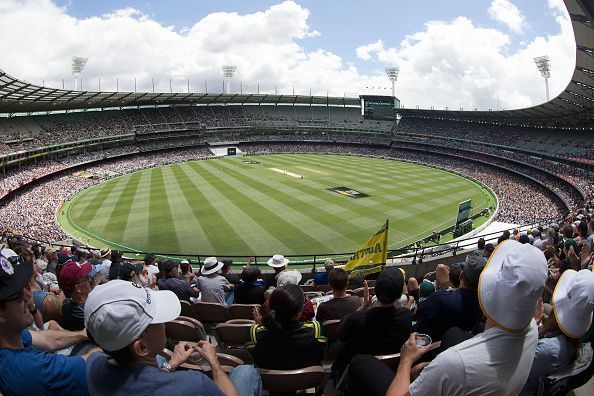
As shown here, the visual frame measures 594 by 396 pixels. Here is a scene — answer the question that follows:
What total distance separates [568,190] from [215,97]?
68893 millimetres

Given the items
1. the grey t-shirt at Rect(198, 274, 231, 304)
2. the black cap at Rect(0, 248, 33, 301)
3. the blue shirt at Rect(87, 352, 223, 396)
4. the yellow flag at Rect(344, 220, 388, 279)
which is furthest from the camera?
the yellow flag at Rect(344, 220, 388, 279)

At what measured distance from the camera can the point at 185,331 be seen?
17.3 ft

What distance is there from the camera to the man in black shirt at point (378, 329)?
3635 millimetres

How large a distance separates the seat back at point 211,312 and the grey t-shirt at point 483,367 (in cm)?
505

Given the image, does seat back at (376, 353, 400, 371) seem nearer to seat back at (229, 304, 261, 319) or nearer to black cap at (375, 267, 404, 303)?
black cap at (375, 267, 404, 303)

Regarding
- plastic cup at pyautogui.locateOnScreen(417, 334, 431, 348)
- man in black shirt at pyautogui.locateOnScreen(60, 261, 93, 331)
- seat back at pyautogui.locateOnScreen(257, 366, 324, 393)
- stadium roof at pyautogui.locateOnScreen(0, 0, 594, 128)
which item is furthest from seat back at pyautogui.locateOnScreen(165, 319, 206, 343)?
stadium roof at pyautogui.locateOnScreen(0, 0, 594, 128)

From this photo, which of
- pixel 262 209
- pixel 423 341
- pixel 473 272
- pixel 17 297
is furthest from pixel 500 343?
pixel 262 209

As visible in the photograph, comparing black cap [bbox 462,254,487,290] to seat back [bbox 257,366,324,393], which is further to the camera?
black cap [bbox 462,254,487,290]

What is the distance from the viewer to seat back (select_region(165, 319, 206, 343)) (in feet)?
16.9

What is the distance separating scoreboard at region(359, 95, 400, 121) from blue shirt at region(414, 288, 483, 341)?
A: 94130 mm

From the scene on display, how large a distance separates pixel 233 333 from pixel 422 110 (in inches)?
3548

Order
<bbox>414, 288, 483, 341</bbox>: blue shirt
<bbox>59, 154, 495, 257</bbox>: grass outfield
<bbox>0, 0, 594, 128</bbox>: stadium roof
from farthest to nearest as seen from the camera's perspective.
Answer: <bbox>59, 154, 495, 257</bbox>: grass outfield < <bbox>0, 0, 594, 128</bbox>: stadium roof < <bbox>414, 288, 483, 341</bbox>: blue shirt

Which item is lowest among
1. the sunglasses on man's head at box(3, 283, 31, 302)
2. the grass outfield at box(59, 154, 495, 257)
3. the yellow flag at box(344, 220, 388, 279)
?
the grass outfield at box(59, 154, 495, 257)

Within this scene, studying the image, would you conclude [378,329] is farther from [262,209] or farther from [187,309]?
[262,209]
